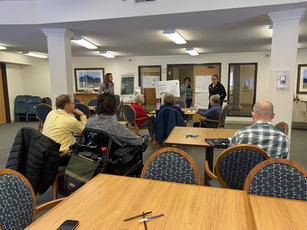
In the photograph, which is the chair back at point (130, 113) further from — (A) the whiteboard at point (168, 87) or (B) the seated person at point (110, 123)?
(A) the whiteboard at point (168, 87)

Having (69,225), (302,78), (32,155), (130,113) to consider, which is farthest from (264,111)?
(302,78)

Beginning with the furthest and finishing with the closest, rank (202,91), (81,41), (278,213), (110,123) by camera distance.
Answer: (202,91) → (81,41) → (110,123) → (278,213)

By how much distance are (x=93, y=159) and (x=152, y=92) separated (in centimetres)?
668

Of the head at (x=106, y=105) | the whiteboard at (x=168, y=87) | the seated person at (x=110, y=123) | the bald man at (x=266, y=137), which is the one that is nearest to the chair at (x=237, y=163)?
the bald man at (x=266, y=137)

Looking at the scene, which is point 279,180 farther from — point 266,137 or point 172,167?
point 172,167

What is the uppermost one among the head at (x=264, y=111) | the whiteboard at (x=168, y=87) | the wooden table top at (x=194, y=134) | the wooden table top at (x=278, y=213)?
the whiteboard at (x=168, y=87)

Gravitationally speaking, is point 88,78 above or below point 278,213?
above

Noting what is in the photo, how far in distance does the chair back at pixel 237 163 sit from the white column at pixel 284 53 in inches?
83.4

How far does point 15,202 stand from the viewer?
121cm

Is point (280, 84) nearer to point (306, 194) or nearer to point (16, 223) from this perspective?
point (306, 194)

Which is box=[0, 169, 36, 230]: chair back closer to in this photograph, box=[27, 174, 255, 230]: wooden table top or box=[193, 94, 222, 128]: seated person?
box=[27, 174, 255, 230]: wooden table top

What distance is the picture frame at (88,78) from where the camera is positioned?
895 cm

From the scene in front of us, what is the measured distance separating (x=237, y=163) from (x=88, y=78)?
27.0 feet

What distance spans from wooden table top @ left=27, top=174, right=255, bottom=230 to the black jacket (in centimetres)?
85
